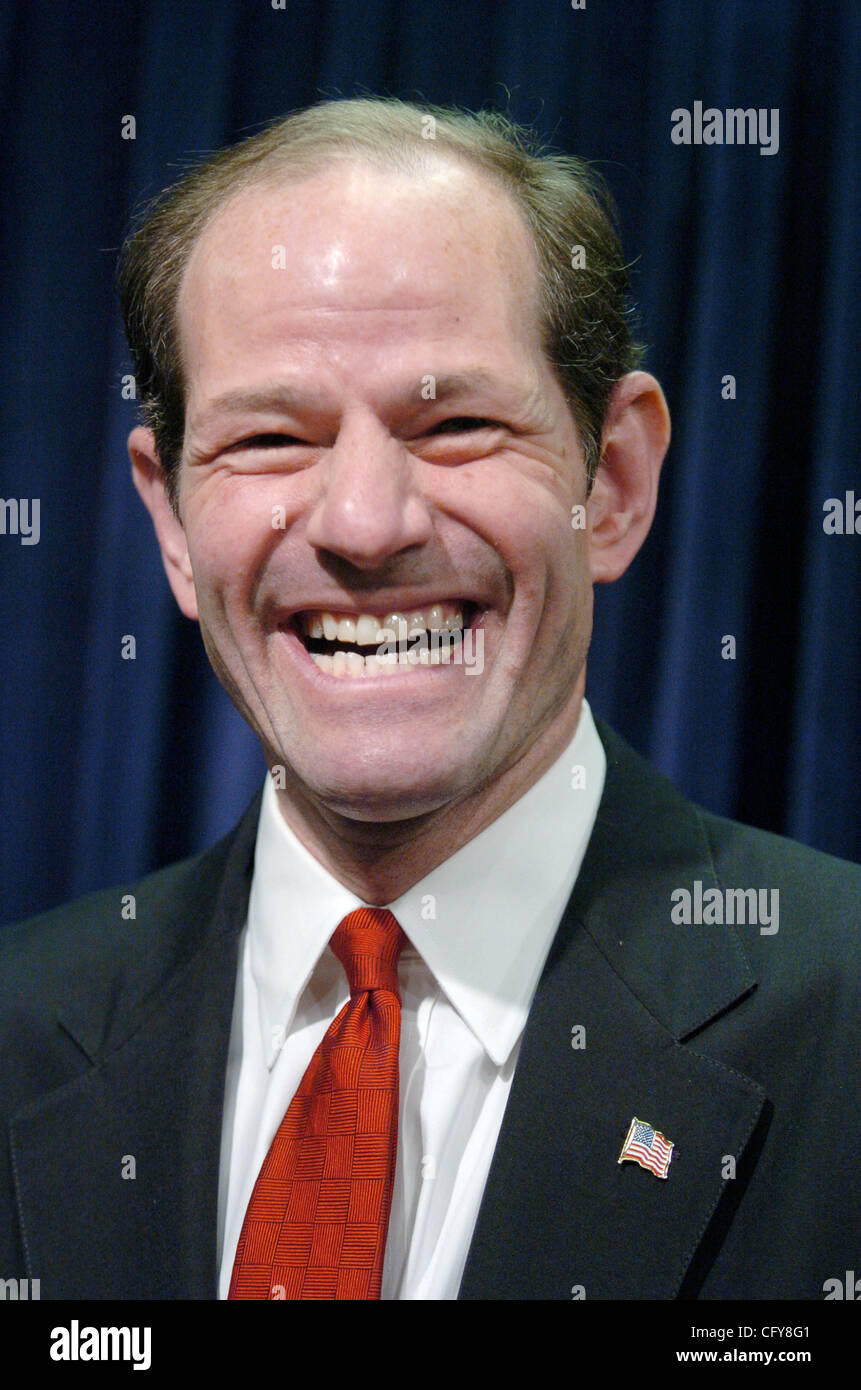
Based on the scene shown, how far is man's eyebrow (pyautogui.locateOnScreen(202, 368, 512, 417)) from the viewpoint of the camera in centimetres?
137

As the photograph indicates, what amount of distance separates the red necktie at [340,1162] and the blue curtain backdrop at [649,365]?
2.49ft

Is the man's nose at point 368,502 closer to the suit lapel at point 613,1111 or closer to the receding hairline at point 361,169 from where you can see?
the receding hairline at point 361,169

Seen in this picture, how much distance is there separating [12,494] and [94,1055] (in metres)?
0.94

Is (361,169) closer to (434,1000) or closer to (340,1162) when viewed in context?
(434,1000)

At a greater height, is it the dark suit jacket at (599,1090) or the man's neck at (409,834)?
the man's neck at (409,834)

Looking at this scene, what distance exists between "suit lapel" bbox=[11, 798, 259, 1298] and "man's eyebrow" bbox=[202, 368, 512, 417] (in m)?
0.58

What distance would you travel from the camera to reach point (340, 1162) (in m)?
1.35

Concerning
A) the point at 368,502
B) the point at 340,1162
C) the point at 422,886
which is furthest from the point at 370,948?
the point at 368,502

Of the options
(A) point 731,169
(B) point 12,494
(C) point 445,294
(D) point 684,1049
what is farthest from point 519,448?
(B) point 12,494

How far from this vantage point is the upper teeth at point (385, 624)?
1.42 m

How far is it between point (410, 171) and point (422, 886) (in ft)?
2.44

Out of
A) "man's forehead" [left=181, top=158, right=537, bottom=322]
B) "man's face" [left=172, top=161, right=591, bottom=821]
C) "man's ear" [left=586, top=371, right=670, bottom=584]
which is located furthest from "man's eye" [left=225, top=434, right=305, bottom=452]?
"man's ear" [left=586, top=371, right=670, bottom=584]

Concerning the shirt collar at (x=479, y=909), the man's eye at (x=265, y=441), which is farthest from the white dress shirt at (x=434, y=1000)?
the man's eye at (x=265, y=441)
